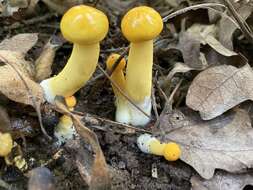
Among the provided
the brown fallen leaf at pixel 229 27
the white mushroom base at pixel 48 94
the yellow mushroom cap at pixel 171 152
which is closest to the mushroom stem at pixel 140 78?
the yellow mushroom cap at pixel 171 152

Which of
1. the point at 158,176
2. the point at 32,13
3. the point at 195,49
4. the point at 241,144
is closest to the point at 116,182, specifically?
the point at 158,176

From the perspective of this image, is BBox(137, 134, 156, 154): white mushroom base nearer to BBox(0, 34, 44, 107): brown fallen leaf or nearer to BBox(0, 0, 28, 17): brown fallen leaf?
BBox(0, 34, 44, 107): brown fallen leaf

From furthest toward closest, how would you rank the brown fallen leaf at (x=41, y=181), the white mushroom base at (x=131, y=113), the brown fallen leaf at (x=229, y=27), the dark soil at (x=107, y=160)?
the brown fallen leaf at (x=229, y=27) → the white mushroom base at (x=131, y=113) → the dark soil at (x=107, y=160) → the brown fallen leaf at (x=41, y=181)

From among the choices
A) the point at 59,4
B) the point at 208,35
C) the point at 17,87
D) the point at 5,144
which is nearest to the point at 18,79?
the point at 17,87

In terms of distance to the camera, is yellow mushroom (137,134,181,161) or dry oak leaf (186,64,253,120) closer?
yellow mushroom (137,134,181,161)

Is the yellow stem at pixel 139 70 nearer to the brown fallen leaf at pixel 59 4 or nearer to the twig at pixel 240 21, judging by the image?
the twig at pixel 240 21

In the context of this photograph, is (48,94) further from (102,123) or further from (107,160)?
(107,160)

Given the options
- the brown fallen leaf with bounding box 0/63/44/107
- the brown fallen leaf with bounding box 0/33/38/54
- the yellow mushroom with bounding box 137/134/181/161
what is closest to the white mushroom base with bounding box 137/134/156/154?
the yellow mushroom with bounding box 137/134/181/161
